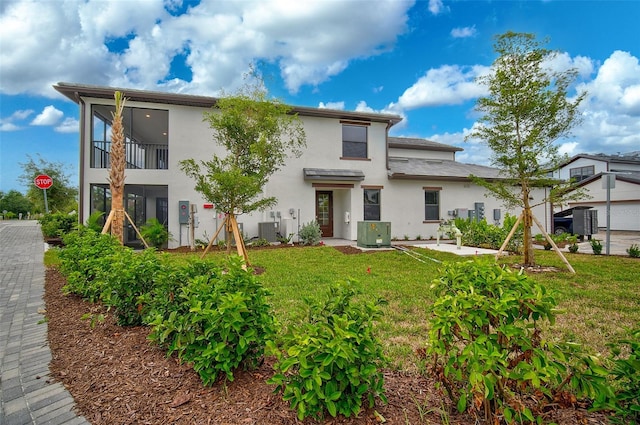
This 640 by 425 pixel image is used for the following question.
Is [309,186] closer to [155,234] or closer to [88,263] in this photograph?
[155,234]

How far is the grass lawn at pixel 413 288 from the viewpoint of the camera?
3656 millimetres

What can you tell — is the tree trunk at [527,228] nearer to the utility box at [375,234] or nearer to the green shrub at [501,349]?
the utility box at [375,234]

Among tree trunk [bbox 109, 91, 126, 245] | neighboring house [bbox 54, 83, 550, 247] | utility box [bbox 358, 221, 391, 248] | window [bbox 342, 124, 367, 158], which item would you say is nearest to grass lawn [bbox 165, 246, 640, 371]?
utility box [bbox 358, 221, 391, 248]

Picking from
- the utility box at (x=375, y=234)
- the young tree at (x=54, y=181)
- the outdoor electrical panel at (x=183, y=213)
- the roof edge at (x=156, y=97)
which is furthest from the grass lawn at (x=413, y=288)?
the young tree at (x=54, y=181)

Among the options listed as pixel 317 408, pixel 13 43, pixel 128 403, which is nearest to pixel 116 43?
pixel 13 43

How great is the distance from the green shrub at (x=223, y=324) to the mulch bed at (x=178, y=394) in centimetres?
16

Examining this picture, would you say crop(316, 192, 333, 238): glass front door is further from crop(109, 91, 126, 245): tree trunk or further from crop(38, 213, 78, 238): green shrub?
crop(38, 213, 78, 238): green shrub

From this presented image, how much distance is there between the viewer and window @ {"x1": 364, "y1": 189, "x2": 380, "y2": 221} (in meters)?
14.8

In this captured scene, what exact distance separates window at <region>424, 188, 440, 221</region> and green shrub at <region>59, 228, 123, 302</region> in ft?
44.6

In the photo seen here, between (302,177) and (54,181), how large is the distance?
835 inches

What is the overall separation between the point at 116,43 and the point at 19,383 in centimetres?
1563

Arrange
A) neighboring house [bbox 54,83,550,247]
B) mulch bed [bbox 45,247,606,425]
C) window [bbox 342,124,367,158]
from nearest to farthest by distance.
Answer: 1. mulch bed [bbox 45,247,606,425]
2. neighboring house [bbox 54,83,550,247]
3. window [bbox 342,124,367,158]

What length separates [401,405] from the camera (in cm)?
219

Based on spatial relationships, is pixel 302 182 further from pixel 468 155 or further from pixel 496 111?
pixel 468 155
